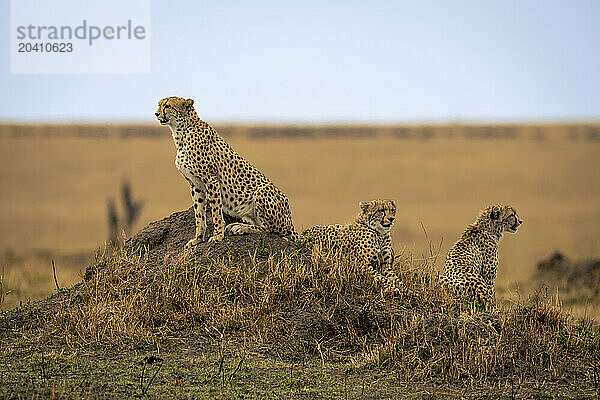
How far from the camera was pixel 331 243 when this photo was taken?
324 inches

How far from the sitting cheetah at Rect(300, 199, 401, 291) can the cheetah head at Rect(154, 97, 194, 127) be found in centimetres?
189

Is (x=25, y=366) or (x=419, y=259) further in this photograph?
(x=419, y=259)

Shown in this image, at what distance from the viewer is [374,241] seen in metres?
7.92

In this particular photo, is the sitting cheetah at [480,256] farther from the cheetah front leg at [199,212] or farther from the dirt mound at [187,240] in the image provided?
the cheetah front leg at [199,212]

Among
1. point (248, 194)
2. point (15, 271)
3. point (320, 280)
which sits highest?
point (248, 194)

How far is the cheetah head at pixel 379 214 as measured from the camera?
25.9ft

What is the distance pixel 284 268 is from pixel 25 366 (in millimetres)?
2452

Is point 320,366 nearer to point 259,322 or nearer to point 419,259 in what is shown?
point 259,322

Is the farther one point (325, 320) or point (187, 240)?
point (187, 240)

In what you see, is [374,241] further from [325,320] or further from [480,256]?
[480,256]

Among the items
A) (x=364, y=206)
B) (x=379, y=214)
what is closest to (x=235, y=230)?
(x=364, y=206)

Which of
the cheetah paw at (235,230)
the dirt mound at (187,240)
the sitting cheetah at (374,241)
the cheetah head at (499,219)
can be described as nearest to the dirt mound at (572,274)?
the cheetah head at (499,219)

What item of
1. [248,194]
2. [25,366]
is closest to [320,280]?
[248,194]

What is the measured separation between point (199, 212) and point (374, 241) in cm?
174
